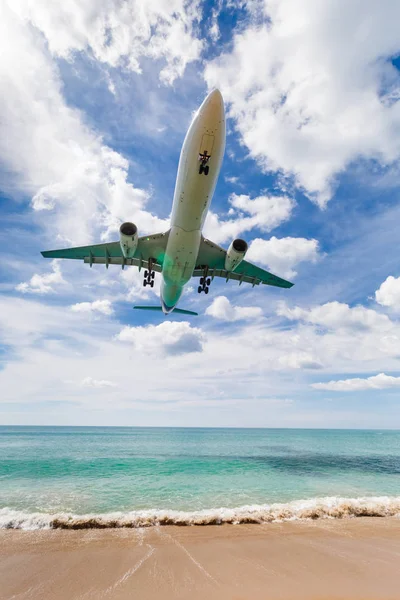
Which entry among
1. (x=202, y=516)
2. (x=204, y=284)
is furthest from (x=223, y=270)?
(x=202, y=516)

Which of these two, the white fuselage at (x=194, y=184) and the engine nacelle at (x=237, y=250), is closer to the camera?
the white fuselage at (x=194, y=184)

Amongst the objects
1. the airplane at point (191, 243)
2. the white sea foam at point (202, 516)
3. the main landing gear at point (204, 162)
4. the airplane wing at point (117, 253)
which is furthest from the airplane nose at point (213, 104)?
the white sea foam at point (202, 516)

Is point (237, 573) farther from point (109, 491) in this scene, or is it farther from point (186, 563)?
point (109, 491)

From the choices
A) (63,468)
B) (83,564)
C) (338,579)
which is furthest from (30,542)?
(63,468)

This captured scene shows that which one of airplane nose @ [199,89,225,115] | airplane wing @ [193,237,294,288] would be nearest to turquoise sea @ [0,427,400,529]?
Result: airplane wing @ [193,237,294,288]

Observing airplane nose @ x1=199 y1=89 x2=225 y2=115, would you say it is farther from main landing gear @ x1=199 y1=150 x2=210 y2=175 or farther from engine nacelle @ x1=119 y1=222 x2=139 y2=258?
engine nacelle @ x1=119 y1=222 x2=139 y2=258

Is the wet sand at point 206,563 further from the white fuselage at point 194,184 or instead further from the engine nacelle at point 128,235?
the engine nacelle at point 128,235
